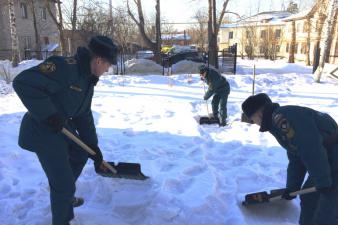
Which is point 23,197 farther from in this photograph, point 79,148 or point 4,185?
point 79,148

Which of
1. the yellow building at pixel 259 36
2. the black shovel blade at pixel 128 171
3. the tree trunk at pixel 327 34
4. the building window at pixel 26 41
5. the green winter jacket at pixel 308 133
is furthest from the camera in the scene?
the yellow building at pixel 259 36

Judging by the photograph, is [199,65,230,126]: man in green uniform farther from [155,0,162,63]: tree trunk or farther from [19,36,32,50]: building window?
[19,36,32,50]: building window

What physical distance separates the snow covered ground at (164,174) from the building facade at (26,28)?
2120cm

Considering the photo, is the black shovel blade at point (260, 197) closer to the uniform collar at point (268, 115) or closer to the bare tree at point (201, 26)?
the uniform collar at point (268, 115)

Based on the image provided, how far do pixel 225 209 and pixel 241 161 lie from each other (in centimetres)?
142

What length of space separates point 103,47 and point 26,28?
31.1 meters

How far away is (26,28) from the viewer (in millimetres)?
30312

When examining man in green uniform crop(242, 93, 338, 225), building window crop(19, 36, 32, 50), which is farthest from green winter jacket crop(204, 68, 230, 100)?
building window crop(19, 36, 32, 50)

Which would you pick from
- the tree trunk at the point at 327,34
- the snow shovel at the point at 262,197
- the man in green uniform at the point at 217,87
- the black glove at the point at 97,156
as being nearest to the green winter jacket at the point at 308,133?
the snow shovel at the point at 262,197

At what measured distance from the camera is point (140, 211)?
3.27m

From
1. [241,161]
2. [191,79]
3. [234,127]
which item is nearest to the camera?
[241,161]

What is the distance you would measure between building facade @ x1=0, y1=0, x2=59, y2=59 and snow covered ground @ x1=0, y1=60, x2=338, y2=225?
835 inches

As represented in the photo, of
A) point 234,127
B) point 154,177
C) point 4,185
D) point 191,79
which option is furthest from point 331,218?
point 191,79

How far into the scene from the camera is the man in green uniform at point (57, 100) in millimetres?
2303
